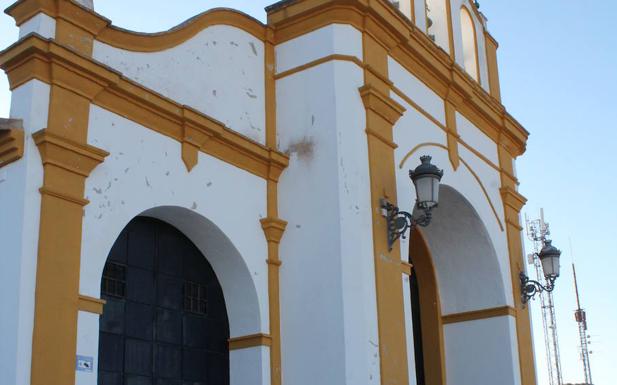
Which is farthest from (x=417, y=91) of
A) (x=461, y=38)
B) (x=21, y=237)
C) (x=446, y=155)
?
(x=21, y=237)

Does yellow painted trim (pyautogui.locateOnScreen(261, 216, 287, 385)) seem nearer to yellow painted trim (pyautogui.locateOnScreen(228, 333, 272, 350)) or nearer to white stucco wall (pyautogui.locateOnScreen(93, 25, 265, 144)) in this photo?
yellow painted trim (pyautogui.locateOnScreen(228, 333, 272, 350))

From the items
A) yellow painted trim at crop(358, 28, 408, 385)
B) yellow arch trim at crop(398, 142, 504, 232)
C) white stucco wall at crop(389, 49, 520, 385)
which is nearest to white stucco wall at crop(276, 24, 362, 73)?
yellow painted trim at crop(358, 28, 408, 385)

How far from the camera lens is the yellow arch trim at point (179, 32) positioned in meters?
8.92

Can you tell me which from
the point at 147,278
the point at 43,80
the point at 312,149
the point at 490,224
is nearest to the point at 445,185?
the point at 490,224

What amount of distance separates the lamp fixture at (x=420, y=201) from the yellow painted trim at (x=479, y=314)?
11.5ft

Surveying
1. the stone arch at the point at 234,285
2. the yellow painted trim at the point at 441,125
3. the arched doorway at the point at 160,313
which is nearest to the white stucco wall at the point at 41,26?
the stone arch at the point at 234,285

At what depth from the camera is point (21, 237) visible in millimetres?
7402

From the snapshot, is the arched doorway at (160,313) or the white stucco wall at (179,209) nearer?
the white stucco wall at (179,209)

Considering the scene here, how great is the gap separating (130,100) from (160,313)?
2.31 metres

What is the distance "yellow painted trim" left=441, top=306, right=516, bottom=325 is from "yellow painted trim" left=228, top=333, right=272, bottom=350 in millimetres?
4696

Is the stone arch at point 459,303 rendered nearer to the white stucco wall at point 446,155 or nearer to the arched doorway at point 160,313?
the white stucco wall at point 446,155

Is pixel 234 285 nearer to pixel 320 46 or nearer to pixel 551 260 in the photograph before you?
pixel 320 46

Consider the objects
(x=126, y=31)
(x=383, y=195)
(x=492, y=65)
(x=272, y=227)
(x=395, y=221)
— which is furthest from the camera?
(x=492, y=65)

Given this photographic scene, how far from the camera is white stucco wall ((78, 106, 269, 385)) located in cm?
812
